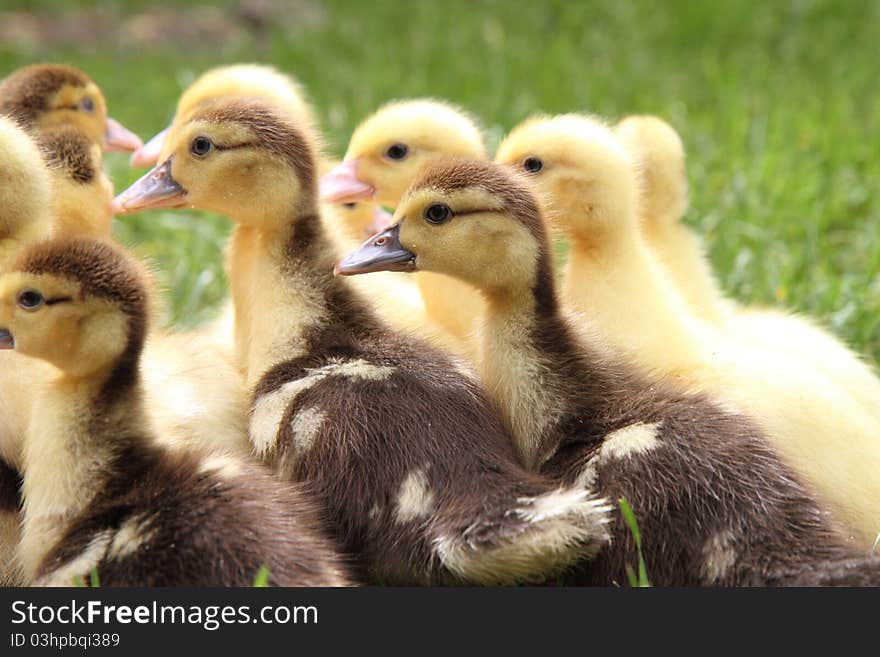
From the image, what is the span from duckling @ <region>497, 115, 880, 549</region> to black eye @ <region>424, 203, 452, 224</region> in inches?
14.5

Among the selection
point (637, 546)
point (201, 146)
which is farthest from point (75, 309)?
point (637, 546)

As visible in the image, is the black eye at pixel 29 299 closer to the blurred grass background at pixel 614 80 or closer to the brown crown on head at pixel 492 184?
the brown crown on head at pixel 492 184

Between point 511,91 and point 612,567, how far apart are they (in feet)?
13.6

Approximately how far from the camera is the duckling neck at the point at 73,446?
92.9 inches

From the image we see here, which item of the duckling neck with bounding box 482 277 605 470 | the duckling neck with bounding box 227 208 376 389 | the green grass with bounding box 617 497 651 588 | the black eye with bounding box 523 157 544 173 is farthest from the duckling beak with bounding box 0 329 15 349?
the black eye with bounding box 523 157 544 173

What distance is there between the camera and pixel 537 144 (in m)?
3.13

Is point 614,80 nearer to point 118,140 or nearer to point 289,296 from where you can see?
point 118,140

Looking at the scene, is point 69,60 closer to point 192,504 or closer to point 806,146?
point 806,146

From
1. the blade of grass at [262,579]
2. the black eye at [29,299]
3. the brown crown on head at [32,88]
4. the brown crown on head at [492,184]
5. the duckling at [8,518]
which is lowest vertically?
the duckling at [8,518]

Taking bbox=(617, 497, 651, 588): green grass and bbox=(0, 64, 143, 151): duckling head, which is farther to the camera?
bbox=(0, 64, 143, 151): duckling head

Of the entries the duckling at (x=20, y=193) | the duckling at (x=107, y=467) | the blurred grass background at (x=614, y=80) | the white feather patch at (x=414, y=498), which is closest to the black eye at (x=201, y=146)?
the duckling at (x=20, y=193)

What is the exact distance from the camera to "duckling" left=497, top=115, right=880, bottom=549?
2.71m

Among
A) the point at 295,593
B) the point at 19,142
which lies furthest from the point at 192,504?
the point at 19,142

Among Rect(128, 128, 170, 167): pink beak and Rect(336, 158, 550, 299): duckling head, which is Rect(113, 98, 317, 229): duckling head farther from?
Rect(128, 128, 170, 167): pink beak
